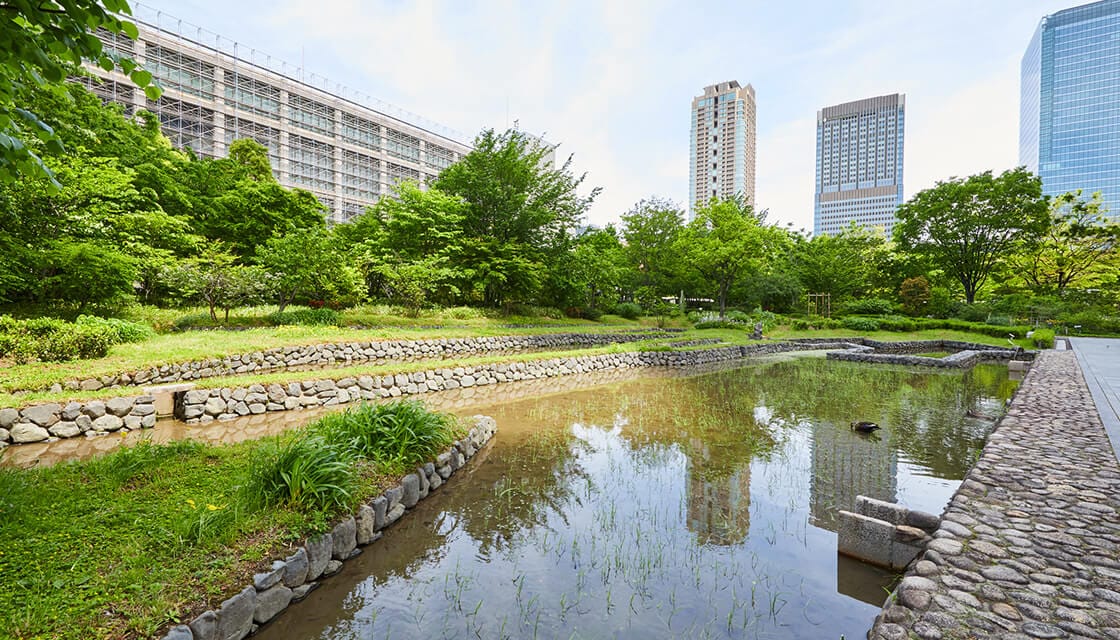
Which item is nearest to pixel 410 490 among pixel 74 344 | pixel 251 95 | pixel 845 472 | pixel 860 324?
pixel 845 472

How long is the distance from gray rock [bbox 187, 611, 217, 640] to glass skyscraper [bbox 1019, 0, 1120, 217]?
336ft

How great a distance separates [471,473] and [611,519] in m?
1.86

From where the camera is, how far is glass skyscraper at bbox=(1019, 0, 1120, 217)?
68.6m

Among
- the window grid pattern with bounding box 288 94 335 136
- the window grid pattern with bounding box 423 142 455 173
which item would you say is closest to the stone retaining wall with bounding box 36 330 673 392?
the window grid pattern with bounding box 288 94 335 136

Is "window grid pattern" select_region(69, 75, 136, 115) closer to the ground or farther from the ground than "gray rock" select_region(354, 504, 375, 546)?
farther from the ground

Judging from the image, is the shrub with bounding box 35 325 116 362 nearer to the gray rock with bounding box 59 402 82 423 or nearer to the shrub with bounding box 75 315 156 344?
the shrub with bounding box 75 315 156 344

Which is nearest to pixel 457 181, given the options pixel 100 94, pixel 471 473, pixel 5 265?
pixel 5 265

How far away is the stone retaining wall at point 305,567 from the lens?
2.50 m

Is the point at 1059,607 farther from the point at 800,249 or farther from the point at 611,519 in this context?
the point at 800,249

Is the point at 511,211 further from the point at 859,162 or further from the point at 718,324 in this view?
the point at 859,162

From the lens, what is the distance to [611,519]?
14.7 ft

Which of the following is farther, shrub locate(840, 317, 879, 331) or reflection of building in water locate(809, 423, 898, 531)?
shrub locate(840, 317, 879, 331)

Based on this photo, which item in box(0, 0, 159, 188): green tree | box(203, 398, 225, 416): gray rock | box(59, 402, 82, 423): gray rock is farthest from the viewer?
box(203, 398, 225, 416): gray rock

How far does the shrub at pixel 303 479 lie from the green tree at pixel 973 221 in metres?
35.5
